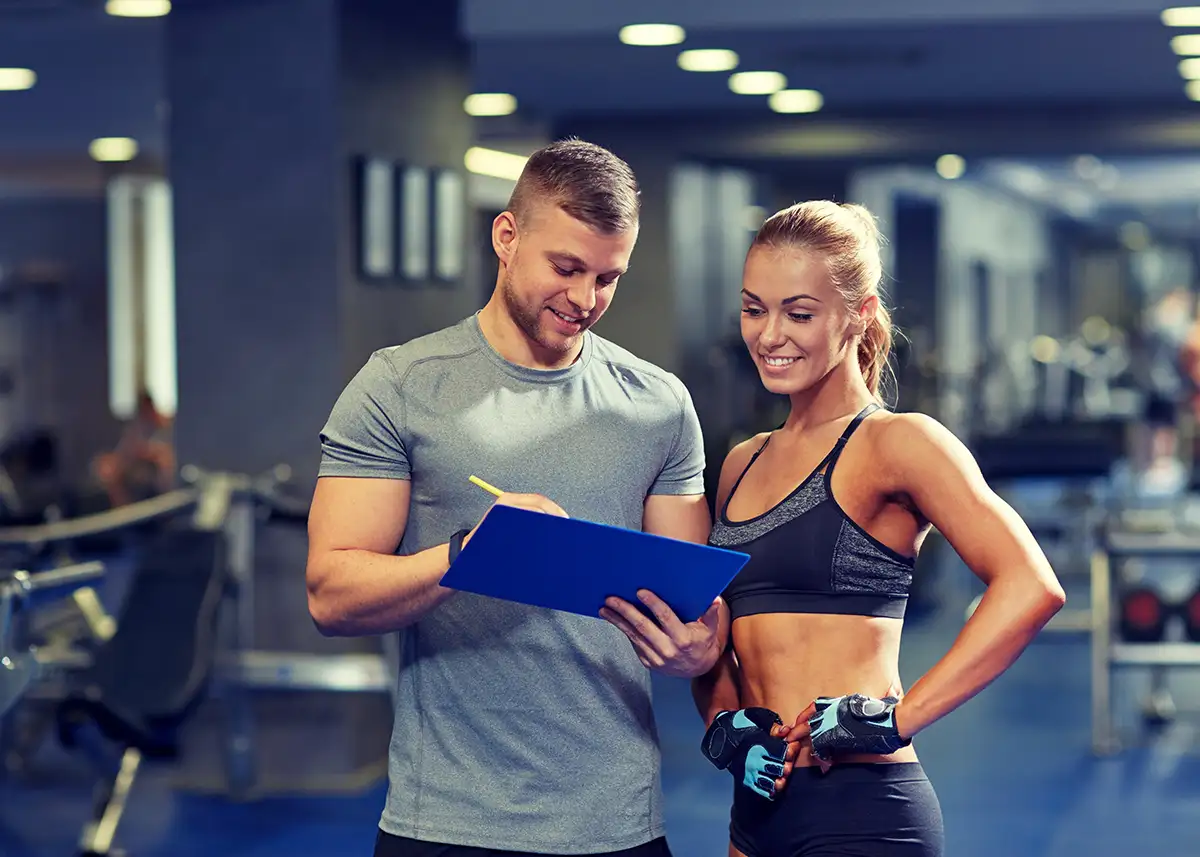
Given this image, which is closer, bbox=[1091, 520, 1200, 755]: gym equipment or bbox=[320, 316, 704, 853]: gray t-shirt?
bbox=[320, 316, 704, 853]: gray t-shirt

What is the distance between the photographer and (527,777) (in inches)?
75.2

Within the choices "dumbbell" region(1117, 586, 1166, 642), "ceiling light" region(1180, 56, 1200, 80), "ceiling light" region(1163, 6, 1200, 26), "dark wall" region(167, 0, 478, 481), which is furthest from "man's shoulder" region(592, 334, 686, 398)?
"ceiling light" region(1180, 56, 1200, 80)

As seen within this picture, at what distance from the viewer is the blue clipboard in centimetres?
167

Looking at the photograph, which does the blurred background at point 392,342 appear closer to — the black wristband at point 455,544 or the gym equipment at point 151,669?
the gym equipment at point 151,669

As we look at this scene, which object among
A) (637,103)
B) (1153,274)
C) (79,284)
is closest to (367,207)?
(637,103)

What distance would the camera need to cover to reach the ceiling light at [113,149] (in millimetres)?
10742

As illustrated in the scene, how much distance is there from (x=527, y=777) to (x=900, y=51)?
577cm

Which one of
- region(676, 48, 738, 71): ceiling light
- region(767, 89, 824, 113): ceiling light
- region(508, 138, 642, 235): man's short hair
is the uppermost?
region(767, 89, 824, 113): ceiling light

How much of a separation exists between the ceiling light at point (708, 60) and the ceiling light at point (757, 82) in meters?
0.25

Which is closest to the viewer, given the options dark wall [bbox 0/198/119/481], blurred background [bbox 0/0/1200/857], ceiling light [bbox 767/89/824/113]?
blurred background [bbox 0/0/1200/857]

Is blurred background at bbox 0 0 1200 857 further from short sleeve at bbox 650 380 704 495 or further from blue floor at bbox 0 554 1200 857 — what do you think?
short sleeve at bbox 650 380 704 495

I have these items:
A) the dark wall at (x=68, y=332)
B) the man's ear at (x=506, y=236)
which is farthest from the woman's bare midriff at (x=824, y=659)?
the dark wall at (x=68, y=332)

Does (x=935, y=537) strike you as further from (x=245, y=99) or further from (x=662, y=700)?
(x=245, y=99)

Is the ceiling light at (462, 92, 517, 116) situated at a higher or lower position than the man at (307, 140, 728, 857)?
higher
